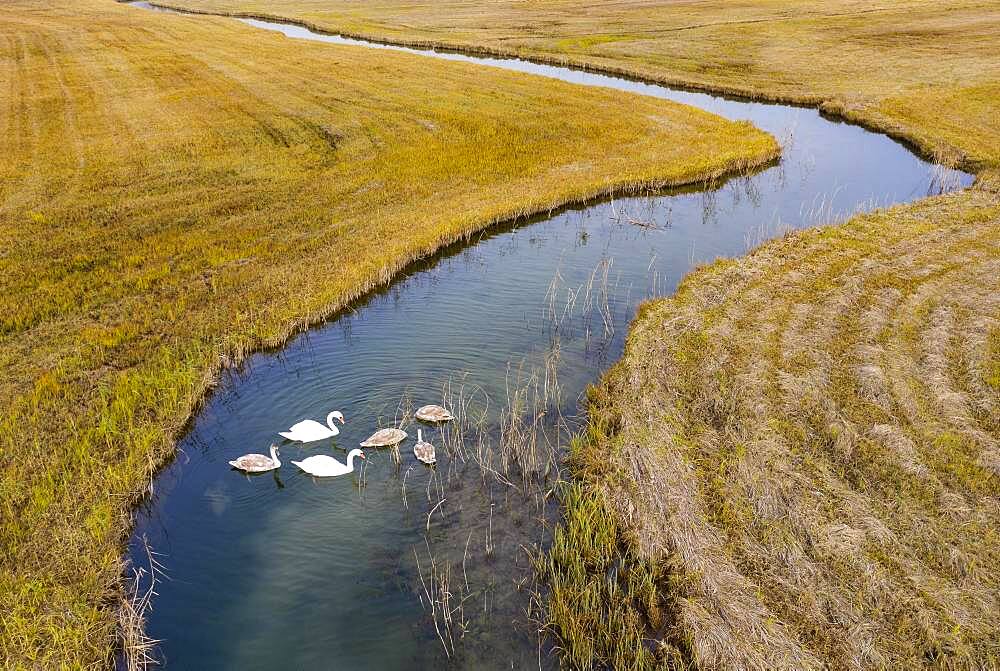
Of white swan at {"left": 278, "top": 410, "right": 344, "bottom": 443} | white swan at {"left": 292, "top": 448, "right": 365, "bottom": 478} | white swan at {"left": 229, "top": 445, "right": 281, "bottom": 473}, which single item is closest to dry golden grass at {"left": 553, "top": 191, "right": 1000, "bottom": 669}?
white swan at {"left": 292, "top": 448, "right": 365, "bottom": 478}

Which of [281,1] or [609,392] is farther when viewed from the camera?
[281,1]

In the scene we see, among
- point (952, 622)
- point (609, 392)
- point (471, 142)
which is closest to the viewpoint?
point (952, 622)

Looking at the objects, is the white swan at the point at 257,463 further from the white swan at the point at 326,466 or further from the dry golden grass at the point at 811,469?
the dry golden grass at the point at 811,469

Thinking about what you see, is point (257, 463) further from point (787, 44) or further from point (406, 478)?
point (787, 44)

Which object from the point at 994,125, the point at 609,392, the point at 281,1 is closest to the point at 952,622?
the point at 609,392

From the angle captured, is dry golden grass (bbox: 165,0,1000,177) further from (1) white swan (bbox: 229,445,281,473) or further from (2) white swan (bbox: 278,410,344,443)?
(1) white swan (bbox: 229,445,281,473)

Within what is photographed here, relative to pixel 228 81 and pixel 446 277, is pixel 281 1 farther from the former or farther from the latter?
pixel 446 277

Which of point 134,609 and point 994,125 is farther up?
point 994,125
